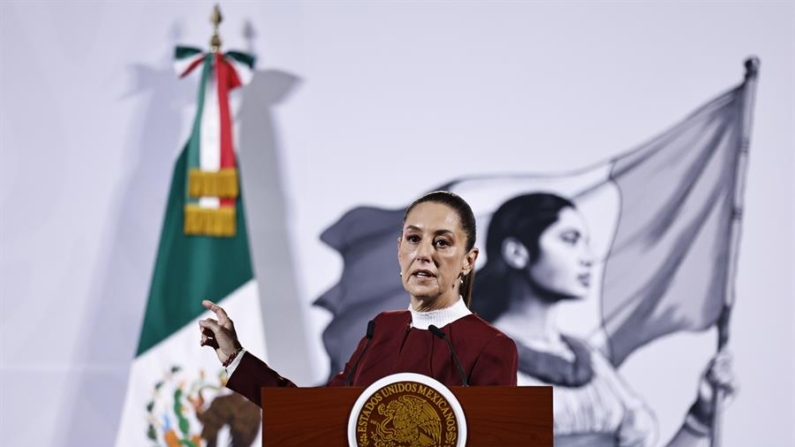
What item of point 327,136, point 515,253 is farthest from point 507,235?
point 327,136

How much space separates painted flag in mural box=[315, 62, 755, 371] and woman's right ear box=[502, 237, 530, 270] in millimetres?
118

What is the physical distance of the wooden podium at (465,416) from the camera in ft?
6.32

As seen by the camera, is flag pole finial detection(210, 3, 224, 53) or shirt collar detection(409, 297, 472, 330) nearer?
shirt collar detection(409, 297, 472, 330)

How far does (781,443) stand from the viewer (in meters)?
4.70

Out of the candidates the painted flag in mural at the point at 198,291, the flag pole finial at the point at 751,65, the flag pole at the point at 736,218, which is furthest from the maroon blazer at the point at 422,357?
the flag pole finial at the point at 751,65

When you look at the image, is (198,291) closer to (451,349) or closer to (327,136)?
(327,136)

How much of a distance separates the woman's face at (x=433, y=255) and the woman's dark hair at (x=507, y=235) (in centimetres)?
238

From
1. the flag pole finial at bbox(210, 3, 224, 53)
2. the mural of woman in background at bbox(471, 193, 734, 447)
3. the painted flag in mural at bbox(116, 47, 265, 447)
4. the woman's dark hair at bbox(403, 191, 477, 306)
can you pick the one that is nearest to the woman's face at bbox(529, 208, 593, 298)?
the mural of woman in background at bbox(471, 193, 734, 447)

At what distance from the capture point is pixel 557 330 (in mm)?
4770

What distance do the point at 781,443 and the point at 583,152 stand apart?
1.63m

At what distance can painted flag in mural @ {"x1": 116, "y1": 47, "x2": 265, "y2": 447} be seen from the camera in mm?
4539

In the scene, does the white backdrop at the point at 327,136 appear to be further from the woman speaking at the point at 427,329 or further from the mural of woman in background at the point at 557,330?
the woman speaking at the point at 427,329

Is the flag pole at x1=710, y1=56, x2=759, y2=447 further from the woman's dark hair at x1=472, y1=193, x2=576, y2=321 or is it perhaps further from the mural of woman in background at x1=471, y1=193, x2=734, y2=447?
the woman's dark hair at x1=472, y1=193, x2=576, y2=321

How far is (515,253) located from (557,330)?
1.35 feet
